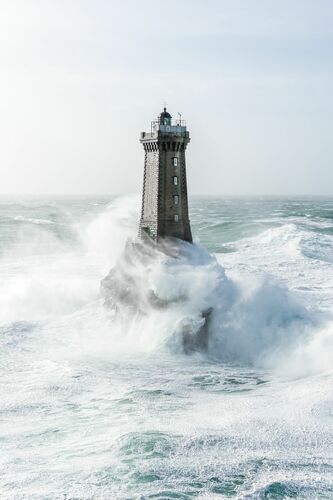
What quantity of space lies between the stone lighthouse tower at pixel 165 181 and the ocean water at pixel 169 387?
2.10 metres

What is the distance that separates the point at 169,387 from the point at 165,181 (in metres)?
13.0

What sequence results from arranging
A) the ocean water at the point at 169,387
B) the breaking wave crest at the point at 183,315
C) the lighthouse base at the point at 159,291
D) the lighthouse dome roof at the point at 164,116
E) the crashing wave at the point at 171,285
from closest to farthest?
the ocean water at the point at 169,387
the breaking wave crest at the point at 183,315
the lighthouse base at the point at 159,291
the crashing wave at the point at 171,285
the lighthouse dome roof at the point at 164,116

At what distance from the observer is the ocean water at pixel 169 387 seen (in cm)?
1365

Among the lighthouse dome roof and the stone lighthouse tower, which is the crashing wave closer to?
the stone lighthouse tower

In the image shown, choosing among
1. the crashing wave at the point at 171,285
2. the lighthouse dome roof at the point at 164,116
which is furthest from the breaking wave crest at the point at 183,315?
the lighthouse dome roof at the point at 164,116

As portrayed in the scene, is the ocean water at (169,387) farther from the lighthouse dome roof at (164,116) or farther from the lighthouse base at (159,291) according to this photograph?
the lighthouse dome roof at (164,116)

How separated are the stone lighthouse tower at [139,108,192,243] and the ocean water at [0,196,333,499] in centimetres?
210

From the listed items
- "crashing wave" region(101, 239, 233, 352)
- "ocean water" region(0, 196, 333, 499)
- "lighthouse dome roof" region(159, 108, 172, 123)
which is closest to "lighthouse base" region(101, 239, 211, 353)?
"crashing wave" region(101, 239, 233, 352)

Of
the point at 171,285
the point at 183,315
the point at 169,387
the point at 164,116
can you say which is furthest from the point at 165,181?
the point at 169,387

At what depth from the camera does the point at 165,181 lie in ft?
96.9

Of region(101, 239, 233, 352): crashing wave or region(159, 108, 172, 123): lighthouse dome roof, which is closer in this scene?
region(101, 239, 233, 352): crashing wave

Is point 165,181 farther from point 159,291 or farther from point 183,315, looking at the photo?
point 183,315

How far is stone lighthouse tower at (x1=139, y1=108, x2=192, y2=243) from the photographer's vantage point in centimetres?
2914

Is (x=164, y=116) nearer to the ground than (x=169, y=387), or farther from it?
farther from it
